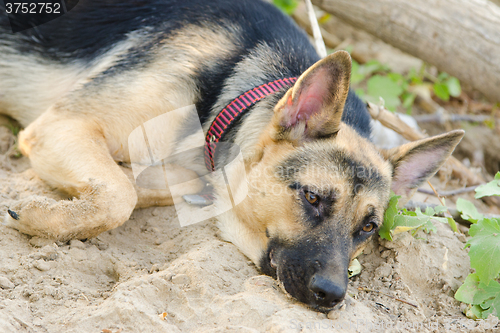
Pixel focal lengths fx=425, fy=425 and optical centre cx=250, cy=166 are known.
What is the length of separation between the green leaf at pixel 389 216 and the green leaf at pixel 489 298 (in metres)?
0.64

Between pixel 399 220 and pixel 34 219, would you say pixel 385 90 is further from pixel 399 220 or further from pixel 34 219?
pixel 34 219

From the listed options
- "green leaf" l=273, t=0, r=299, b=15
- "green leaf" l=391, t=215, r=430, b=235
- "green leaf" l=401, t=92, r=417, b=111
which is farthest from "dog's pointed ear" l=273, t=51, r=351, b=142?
"green leaf" l=401, t=92, r=417, b=111

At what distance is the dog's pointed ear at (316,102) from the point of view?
2.46m

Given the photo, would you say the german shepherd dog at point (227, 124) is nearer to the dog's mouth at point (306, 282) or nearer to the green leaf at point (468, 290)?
the dog's mouth at point (306, 282)

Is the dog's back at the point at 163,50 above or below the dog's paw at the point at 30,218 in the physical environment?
above

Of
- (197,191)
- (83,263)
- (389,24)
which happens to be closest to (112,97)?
(197,191)

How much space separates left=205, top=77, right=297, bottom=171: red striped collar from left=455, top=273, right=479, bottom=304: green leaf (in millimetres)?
1791

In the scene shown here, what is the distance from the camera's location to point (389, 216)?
295 cm

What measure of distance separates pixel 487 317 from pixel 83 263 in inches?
97.6

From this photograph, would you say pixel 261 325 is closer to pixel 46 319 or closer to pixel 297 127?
pixel 46 319

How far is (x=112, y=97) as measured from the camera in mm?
3098

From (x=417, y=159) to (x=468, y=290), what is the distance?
937 millimetres

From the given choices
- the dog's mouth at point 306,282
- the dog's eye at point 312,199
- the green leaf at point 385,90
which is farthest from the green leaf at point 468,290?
the green leaf at point 385,90

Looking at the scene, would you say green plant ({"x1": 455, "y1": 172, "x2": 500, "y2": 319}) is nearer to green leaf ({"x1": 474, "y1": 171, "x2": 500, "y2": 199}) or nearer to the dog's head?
green leaf ({"x1": 474, "y1": 171, "x2": 500, "y2": 199})
